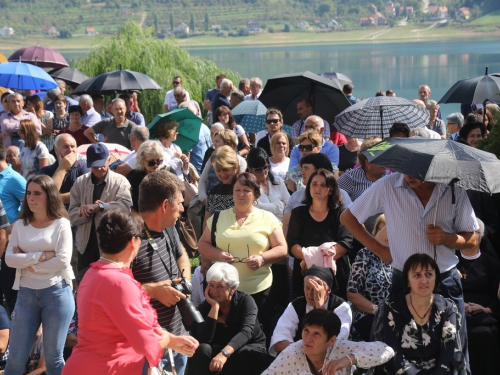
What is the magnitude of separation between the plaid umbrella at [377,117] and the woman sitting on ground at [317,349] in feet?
11.0

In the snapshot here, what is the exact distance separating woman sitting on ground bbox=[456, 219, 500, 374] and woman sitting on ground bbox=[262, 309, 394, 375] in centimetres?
104

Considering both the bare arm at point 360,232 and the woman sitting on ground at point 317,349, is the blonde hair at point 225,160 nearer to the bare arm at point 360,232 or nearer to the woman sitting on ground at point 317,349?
the bare arm at point 360,232

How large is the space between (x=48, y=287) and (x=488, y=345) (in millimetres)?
3273

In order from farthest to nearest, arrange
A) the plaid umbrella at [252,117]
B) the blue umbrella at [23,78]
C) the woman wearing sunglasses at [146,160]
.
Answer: the blue umbrella at [23,78] → the plaid umbrella at [252,117] → the woman wearing sunglasses at [146,160]

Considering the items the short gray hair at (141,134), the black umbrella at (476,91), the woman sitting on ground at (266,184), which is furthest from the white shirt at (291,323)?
the black umbrella at (476,91)

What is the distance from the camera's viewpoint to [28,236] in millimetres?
5312

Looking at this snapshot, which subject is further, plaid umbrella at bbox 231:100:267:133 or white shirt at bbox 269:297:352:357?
plaid umbrella at bbox 231:100:267:133

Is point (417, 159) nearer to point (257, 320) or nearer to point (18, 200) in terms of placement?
point (257, 320)

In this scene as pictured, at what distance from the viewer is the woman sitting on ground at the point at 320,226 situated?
236 inches

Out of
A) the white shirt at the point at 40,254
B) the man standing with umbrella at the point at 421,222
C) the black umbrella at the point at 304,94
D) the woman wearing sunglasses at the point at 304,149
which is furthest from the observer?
the black umbrella at the point at 304,94

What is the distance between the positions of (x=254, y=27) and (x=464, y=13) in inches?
1964

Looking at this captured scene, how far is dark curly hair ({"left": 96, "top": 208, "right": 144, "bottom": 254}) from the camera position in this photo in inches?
142

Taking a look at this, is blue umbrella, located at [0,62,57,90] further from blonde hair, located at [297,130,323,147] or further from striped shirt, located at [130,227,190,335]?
striped shirt, located at [130,227,190,335]

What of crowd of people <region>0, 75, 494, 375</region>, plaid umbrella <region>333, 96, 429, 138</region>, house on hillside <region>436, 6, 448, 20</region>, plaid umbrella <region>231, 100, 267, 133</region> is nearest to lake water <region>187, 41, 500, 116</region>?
plaid umbrella <region>231, 100, 267, 133</region>
